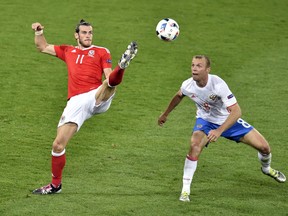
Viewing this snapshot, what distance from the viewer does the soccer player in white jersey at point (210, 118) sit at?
41.2 feet

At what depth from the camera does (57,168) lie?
12.6m

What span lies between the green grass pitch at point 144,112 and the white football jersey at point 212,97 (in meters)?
1.21

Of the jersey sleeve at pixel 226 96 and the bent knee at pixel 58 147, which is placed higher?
the jersey sleeve at pixel 226 96

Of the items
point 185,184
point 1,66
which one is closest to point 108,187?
point 185,184

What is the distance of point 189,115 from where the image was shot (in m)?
18.3

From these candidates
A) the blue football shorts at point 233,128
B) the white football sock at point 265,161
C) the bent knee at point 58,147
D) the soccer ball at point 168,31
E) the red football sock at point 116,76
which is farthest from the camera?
the soccer ball at point 168,31

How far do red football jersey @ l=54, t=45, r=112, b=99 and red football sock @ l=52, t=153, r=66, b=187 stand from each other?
1.11 metres

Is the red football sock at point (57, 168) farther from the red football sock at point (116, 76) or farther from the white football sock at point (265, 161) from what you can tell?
the white football sock at point (265, 161)

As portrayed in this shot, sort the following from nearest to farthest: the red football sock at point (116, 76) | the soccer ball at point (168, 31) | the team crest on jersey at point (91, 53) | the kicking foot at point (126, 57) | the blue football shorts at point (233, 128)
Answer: the kicking foot at point (126, 57)
the red football sock at point (116, 76)
the blue football shorts at point (233, 128)
the team crest on jersey at point (91, 53)
the soccer ball at point (168, 31)

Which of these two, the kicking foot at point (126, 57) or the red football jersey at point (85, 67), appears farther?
the red football jersey at point (85, 67)

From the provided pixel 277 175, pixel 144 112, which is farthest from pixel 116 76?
pixel 144 112

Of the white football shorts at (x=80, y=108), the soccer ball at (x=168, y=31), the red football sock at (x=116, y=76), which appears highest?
the soccer ball at (x=168, y=31)

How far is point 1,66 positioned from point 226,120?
10325 millimetres

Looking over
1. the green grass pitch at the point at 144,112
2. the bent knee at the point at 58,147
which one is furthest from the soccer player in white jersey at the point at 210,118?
the bent knee at the point at 58,147
